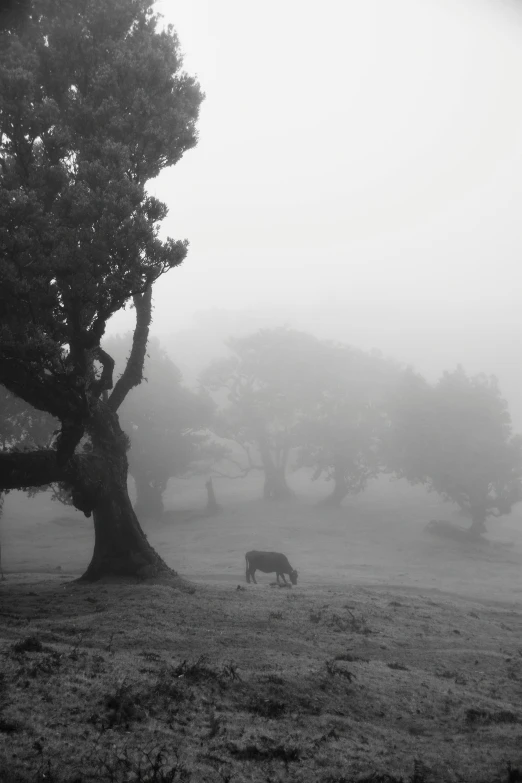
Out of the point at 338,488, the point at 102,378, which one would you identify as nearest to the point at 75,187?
the point at 102,378

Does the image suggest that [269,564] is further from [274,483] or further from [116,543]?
[274,483]

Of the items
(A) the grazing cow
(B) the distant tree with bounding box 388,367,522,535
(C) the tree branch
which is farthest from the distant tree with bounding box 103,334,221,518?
(C) the tree branch

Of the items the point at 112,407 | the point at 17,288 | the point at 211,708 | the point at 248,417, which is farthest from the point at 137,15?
the point at 248,417

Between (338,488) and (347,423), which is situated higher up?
(347,423)

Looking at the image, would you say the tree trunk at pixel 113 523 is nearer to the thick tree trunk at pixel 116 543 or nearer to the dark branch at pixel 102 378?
the thick tree trunk at pixel 116 543

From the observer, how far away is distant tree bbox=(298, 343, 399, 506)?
2399 inches

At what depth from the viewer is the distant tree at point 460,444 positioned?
2052 inches

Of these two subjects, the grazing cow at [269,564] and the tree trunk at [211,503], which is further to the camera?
the tree trunk at [211,503]

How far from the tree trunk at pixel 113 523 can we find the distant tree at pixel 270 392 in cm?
4390

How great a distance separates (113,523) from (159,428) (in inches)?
1598

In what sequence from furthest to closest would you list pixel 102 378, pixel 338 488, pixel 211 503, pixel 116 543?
pixel 338 488 → pixel 211 503 → pixel 116 543 → pixel 102 378

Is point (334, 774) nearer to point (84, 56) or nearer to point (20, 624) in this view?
point (20, 624)

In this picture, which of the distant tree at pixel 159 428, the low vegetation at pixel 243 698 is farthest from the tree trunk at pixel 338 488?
the low vegetation at pixel 243 698

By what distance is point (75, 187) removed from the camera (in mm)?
13984
